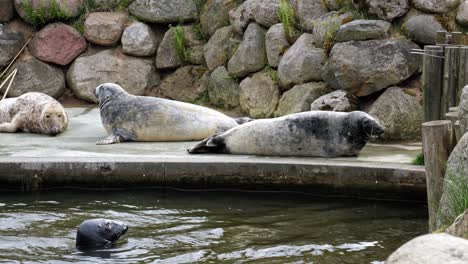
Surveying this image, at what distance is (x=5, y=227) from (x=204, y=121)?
140 inches

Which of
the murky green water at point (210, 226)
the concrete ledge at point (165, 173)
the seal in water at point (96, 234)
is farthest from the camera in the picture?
the concrete ledge at point (165, 173)

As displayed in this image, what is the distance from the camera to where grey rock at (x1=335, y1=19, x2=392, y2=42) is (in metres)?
10.6

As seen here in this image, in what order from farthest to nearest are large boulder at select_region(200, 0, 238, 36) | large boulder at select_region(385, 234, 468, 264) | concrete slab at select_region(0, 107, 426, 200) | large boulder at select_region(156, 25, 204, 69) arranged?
large boulder at select_region(156, 25, 204, 69)
large boulder at select_region(200, 0, 238, 36)
concrete slab at select_region(0, 107, 426, 200)
large boulder at select_region(385, 234, 468, 264)

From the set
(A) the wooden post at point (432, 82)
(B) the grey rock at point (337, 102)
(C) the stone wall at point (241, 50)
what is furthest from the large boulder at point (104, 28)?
(A) the wooden post at point (432, 82)

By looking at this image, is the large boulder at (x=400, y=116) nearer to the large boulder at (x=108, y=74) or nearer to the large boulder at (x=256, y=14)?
the large boulder at (x=256, y=14)

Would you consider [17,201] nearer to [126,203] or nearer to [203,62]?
[126,203]

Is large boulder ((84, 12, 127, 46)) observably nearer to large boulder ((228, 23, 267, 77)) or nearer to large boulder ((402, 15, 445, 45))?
large boulder ((228, 23, 267, 77))

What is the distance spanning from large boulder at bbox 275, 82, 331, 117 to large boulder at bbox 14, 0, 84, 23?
13.9 ft

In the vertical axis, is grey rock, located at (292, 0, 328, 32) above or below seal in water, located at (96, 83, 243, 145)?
above

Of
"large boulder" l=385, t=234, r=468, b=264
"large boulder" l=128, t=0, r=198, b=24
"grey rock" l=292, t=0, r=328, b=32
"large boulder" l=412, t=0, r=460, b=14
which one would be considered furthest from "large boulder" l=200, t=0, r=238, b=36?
"large boulder" l=385, t=234, r=468, b=264

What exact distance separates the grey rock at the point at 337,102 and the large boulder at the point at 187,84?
296 cm

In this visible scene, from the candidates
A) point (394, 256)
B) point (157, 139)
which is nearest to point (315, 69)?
point (157, 139)

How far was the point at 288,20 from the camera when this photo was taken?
39.3ft

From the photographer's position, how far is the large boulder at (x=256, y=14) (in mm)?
12383
